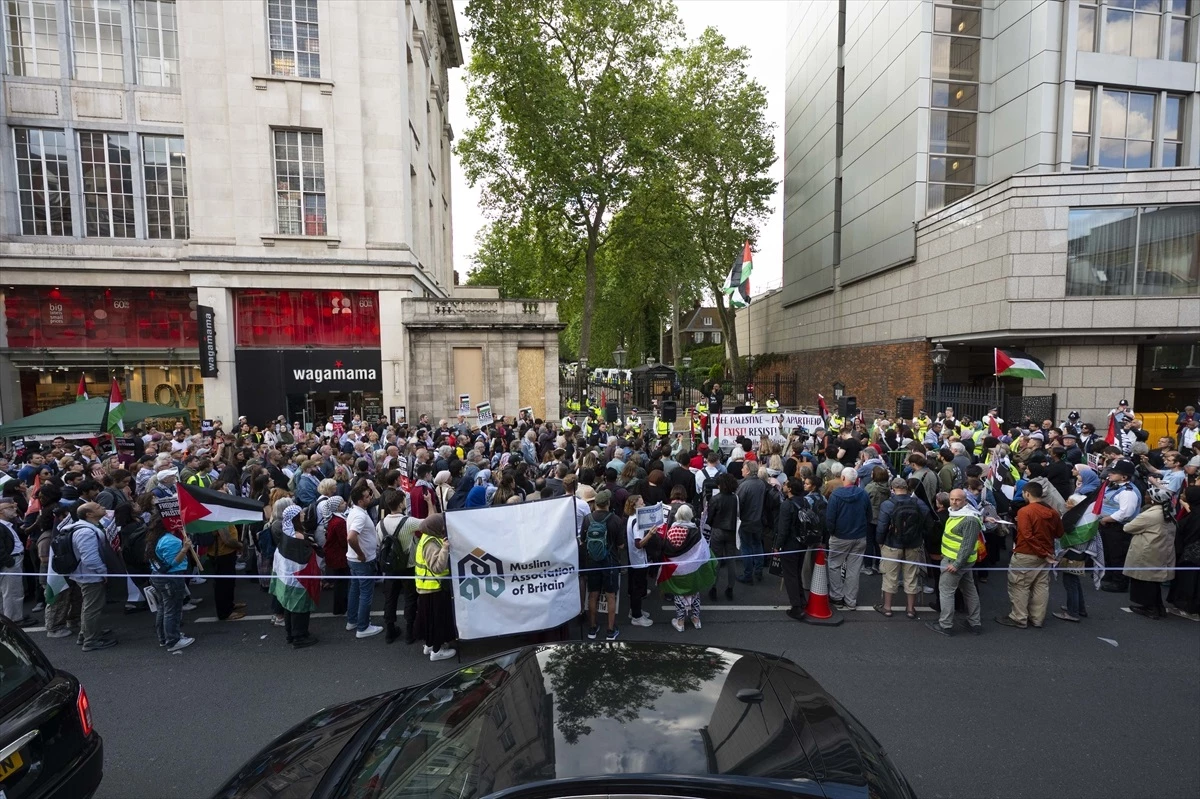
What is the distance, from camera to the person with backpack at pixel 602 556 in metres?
6.54

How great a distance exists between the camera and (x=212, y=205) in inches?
860

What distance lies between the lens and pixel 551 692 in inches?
109

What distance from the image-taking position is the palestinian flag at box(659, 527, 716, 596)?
22.1 feet

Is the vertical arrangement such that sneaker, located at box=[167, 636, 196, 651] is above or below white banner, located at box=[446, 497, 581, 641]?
below

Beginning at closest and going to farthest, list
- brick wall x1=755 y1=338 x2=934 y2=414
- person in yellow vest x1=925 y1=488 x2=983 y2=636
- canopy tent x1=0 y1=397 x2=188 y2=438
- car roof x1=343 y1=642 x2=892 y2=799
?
car roof x1=343 y1=642 x2=892 y2=799 < person in yellow vest x1=925 y1=488 x2=983 y2=636 < canopy tent x1=0 y1=397 x2=188 y2=438 < brick wall x1=755 y1=338 x2=934 y2=414

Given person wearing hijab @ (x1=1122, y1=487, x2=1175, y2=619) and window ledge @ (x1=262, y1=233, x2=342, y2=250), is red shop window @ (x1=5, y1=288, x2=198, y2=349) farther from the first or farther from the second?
person wearing hijab @ (x1=1122, y1=487, x2=1175, y2=619)

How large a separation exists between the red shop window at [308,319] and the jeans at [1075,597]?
74.3 ft

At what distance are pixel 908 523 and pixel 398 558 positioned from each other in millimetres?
6036

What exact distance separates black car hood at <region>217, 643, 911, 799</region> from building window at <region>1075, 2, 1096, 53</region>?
87.1 feet

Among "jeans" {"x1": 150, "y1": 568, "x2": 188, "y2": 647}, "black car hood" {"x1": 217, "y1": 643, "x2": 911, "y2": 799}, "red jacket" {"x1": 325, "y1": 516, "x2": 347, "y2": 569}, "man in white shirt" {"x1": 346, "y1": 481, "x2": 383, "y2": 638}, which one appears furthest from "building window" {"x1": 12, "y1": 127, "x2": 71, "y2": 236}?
"black car hood" {"x1": 217, "y1": 643, "x2": 911, "y2": 799}

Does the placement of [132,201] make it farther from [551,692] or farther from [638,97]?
[551,692]

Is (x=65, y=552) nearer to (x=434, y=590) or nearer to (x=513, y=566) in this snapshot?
(x=434, y=590)

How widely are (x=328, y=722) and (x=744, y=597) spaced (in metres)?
5.74

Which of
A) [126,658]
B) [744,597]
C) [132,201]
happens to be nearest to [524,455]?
[744,597]
